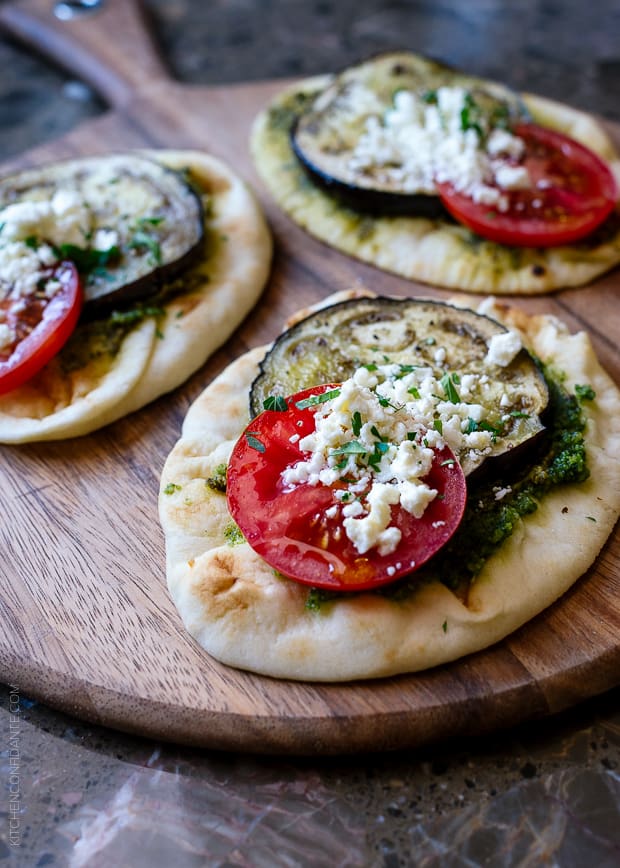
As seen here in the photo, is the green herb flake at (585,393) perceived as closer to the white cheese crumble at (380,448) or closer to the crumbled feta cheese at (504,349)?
the crumbled feta cheese at (504,349)

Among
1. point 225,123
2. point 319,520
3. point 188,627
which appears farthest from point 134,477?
point 225,123

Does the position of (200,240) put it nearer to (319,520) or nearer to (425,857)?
(319,520)

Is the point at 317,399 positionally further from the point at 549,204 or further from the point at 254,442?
the point at 549,204

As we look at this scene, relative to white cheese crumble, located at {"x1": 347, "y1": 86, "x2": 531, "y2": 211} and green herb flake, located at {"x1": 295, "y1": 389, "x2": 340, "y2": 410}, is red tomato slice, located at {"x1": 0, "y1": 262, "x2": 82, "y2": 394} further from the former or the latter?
white cheese crumble, located at {"x1": 347, "y1": 86, "x2": 531, "y2": 211}

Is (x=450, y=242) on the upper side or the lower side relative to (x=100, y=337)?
upper

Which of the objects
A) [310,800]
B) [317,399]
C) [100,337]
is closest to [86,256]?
[100,337]

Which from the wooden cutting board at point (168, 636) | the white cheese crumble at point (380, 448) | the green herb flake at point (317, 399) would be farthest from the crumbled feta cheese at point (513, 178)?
the green herb flake at point (317, 399)

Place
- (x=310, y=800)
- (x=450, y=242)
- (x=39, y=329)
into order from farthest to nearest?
(x=450, y=242) < (x=39, y=329) < (x=310, y=800)

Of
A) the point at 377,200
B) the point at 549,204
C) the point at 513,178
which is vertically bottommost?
the point at 377,200
